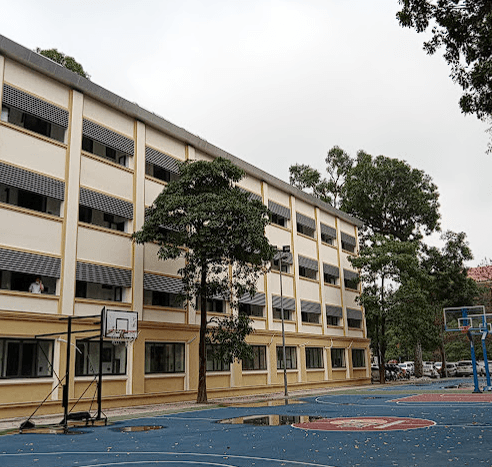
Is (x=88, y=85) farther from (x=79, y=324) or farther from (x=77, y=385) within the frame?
(x=77, y=385)

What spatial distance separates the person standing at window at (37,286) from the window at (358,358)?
30199 millimetres

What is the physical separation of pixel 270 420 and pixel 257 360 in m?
16.0

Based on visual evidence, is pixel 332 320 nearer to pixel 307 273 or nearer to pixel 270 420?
pixel 307 273

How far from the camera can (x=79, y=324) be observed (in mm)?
24078

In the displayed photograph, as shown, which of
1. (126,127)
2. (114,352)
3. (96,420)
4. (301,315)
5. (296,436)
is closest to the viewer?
(296,436)

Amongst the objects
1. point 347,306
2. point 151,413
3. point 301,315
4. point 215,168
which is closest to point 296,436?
point 151,413

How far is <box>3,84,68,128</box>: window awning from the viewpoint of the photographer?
22.7m

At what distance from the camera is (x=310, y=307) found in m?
41.0

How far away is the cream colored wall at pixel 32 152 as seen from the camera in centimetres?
2245

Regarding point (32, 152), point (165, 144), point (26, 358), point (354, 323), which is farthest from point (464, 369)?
point (32, 152)

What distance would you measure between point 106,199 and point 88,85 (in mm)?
5416

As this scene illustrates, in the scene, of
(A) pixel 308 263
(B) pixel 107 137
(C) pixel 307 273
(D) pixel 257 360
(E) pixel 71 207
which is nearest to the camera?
(E) pixel 71 207

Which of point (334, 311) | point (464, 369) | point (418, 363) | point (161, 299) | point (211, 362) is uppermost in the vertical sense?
point (334, 311)

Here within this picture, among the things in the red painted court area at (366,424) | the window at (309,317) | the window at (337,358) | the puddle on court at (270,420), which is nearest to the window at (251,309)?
the window at (309,317)
